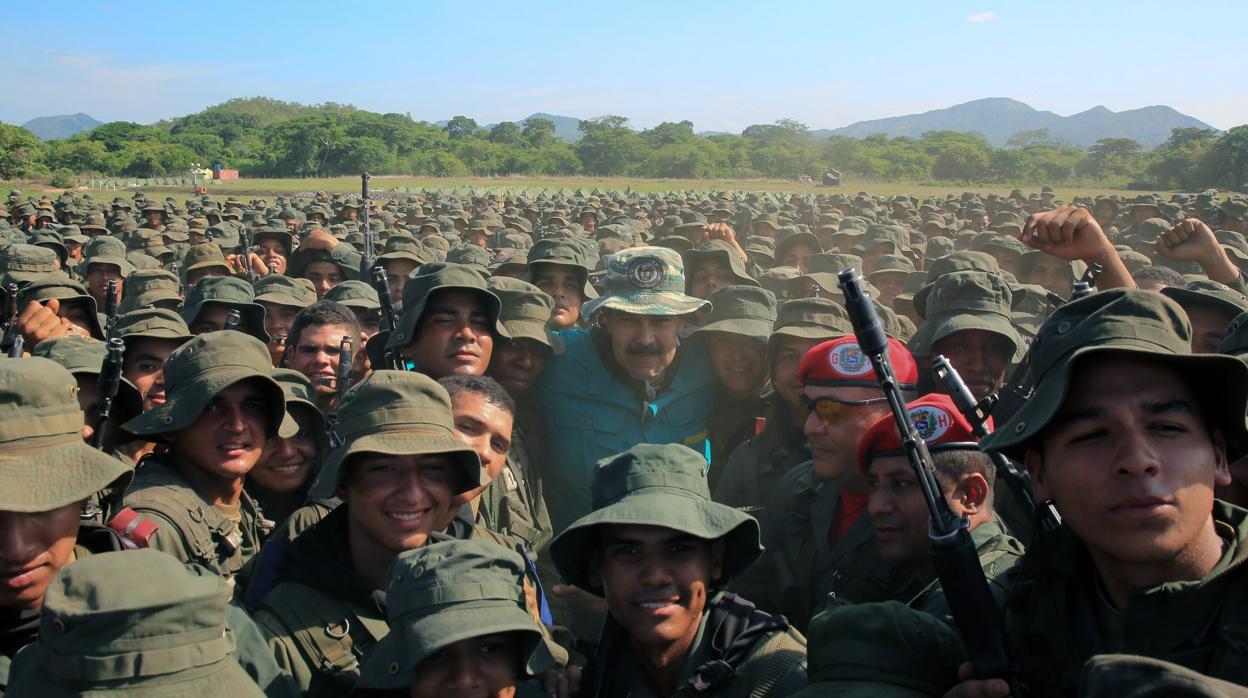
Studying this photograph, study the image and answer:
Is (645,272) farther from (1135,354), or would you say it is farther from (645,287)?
(1135,354)

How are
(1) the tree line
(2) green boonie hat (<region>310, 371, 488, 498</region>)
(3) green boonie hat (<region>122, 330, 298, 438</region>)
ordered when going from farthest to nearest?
(1) the tree line
(3) green boonie hat (<region>122, 330, 298, 438</region>)
(2) green boonie hat (<region>310, 371, 488, 498</region>)

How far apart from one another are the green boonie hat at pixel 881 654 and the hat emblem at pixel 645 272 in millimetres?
3578

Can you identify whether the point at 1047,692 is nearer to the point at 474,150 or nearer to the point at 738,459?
the point at 738,459

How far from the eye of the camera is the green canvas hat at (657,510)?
3168 mm

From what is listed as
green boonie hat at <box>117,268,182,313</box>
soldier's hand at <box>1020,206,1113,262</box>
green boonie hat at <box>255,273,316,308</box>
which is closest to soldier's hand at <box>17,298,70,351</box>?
green boonie hat at <box>117,268,182,313</box>

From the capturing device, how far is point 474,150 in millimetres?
84625

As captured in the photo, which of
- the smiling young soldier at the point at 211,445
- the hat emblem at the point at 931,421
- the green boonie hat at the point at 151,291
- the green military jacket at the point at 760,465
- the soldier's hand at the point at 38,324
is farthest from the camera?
the green boonie hat at the point at 151,291

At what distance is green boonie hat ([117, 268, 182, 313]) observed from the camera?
823cm

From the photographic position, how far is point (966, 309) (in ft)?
19.4

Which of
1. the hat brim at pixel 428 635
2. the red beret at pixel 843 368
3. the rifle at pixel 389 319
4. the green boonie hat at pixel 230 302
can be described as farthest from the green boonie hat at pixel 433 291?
the hat brim at pixel 428 635

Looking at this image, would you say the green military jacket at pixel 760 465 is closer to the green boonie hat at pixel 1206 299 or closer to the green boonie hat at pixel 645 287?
the green boonie hat at pixel 645 287

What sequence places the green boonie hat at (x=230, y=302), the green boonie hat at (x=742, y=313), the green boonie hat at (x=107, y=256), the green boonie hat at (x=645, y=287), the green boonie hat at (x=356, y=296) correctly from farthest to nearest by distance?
the green boonie hat at (x=107, y=256) → the green boonie hat at (x=356, y=296) → the green boonie hat at (x=230, y=302) → the green boonie hat at (x=742, y=313) → the green boonie hat at (x=645, y=287)

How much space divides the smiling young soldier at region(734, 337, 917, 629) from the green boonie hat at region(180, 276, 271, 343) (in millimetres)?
4078

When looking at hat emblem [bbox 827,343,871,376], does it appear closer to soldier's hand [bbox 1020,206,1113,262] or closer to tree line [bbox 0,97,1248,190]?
soldier's hand [bbox 1020,206,1113,262]
